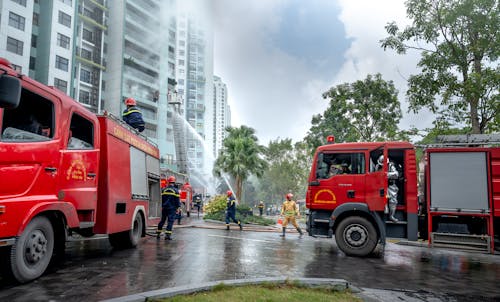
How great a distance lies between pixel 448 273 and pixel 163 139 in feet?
165

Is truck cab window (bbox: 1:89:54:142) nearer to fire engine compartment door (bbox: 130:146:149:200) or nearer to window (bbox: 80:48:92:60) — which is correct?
fire engine compartment door (bbox: 130:146:149:200)

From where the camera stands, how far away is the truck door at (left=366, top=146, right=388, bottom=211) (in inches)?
324

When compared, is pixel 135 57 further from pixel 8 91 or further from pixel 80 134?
pixel 8 91

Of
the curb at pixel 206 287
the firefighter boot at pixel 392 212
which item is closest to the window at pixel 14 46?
the firefighter boot at pixel 392 212

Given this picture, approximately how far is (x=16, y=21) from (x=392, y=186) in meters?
37.3

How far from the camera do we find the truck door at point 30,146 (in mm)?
4426

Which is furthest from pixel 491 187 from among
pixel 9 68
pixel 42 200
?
pixel 9 68

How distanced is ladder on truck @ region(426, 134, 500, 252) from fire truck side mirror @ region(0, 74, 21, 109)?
27.0 feet

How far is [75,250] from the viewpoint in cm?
793

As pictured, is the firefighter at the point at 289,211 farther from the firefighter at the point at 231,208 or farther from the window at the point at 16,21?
the window at the point at 16,21

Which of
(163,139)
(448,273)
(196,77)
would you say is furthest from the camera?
(196,77)

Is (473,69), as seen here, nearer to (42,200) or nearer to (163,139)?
(42,200)

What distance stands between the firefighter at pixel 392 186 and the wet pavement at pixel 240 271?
46.2 inches

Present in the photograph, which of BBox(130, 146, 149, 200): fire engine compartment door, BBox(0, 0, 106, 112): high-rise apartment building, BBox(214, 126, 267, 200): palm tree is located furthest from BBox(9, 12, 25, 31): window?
BBox(130, 146, 149, 200): fire engine compartment door
